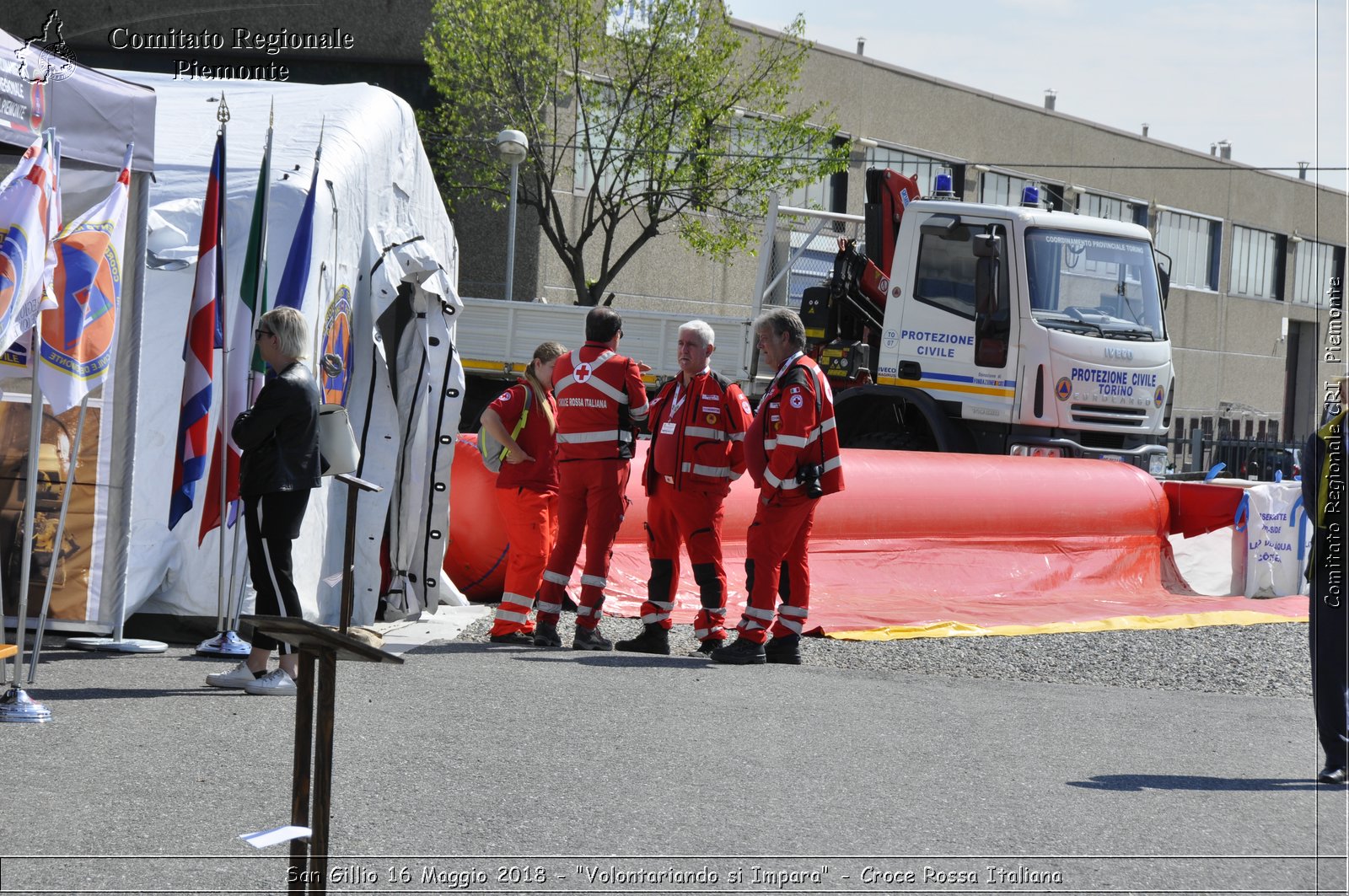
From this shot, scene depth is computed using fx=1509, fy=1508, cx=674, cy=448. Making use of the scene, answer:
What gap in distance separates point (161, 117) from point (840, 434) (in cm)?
708

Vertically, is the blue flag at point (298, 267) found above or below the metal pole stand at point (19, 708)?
above

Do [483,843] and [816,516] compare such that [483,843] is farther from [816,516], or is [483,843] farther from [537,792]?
[816,516]

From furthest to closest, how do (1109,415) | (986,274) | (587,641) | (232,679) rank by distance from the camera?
(1109,415), (986,274), (587,641), (232,679)

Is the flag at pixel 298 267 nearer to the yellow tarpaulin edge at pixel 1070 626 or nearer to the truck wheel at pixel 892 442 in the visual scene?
the yellow tarpaulin edge at pixel 1070 626

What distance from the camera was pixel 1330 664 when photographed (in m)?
5.82

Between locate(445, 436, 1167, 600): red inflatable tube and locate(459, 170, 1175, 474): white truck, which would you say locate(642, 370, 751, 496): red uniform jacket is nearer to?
locate(445, 436, 1167, 600): red inflatable tube

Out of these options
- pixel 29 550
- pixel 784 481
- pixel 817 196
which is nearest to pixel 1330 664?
pixel 784 481

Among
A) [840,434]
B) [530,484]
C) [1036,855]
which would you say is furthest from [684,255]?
[1036,855]

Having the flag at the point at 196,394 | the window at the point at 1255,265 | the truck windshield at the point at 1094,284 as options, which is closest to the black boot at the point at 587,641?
the flag at the point at 196,394

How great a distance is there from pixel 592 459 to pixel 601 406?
307mm

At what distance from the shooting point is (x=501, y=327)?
1730 cm

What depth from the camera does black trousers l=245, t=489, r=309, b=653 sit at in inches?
270

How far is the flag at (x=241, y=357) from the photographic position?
7691mm

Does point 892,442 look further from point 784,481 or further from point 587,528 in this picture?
point 784,481
